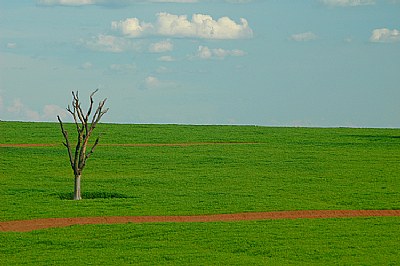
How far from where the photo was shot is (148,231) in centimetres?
2488

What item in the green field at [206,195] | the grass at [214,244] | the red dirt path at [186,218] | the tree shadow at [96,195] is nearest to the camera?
the grass at [214,244]

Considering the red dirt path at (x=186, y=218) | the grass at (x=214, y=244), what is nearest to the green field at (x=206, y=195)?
the grass at (x=214, y=244)

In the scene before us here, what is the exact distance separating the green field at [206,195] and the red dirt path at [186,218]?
0.77 metres

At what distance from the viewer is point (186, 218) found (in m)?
28.0

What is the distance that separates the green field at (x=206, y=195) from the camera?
870 inches

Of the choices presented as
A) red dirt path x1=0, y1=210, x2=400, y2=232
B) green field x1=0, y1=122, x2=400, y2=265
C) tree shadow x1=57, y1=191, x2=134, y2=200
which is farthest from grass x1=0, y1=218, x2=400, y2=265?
tree shadow x1=57, y1=191, x2=134, y2=200

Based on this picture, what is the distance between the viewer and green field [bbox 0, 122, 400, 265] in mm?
22109

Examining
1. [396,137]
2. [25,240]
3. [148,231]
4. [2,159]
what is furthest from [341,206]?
[396,137]

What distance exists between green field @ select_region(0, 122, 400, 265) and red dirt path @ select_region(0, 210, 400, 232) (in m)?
0.77

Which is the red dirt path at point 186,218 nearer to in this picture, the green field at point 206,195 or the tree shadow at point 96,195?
the green field at point 206,195

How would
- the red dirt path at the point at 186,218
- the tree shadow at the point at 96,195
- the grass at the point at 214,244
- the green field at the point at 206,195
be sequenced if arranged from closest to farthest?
1. the grass at the point at 214,244
2. the green field at the point at 206,195
3. the red dirt path at the point at 186,218
4. the tree shadow at the point at 96,195

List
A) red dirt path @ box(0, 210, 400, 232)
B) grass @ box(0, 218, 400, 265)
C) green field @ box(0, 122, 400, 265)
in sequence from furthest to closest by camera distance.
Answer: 1. red dirt path @ box(0, 210, 400, 232)
2. green field @ box(0, 122, 400, 265)
3. grass @ box(0, 218, 400, 265)

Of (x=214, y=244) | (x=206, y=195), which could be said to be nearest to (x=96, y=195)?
(x=206, y=195)

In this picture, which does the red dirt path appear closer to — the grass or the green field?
the green field
